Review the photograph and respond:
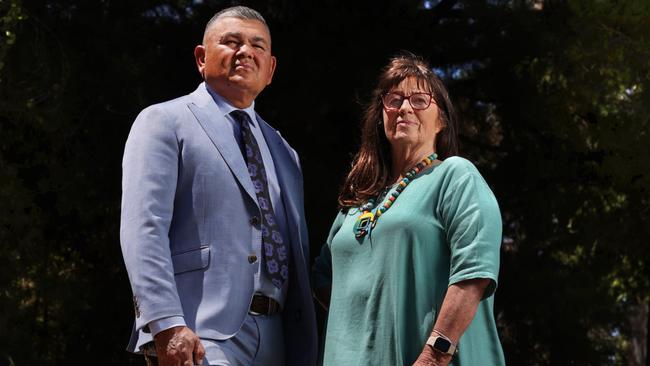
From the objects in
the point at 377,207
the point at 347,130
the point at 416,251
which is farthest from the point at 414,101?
the point at 347,130

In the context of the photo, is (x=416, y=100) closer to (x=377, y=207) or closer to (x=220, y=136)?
(x=377, y=207)

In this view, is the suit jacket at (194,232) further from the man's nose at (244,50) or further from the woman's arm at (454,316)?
the woman's arm at (454,316)

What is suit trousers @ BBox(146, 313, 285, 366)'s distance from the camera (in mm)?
2975

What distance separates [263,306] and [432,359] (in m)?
0.56

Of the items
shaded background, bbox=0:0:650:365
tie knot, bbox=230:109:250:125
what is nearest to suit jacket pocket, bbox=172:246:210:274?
tie knot, bbox=230:109:250:125

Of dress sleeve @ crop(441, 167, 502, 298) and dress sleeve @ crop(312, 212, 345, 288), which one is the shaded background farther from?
dress sleeve @ crop(441, 167, 502, 298)

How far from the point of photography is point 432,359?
2805 millimetres

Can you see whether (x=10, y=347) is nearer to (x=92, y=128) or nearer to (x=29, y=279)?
(x=29, y=279)

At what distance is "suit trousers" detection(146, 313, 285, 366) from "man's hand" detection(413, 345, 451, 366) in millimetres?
491

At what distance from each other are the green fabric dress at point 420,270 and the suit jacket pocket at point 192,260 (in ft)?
1.31

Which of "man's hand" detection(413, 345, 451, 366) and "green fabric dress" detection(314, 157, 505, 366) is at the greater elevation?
"green fabric dress" detection(314, 157, 505, 366)

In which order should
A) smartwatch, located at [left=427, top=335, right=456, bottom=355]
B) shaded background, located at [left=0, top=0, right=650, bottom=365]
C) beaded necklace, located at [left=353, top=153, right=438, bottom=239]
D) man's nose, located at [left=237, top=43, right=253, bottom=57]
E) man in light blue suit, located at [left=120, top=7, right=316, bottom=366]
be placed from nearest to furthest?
smartwatch, located at [left=427, top=335, right=456, bottom=355], man in light blue suit, located at [left=120, top=7, right=316, bottom=366], beaded necklace, located at [left=353, top=153, right=438, bottom=239], man's nose, located at [left=237, top=43, right=253, bottom=57], shaded background, located at [left=0, top=0, right=650, bottom=365]

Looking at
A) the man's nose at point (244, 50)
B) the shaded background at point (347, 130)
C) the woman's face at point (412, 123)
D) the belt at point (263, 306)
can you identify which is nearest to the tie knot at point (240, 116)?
the man's nose at point (244, 50)

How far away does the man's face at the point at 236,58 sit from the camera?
3299 mm
